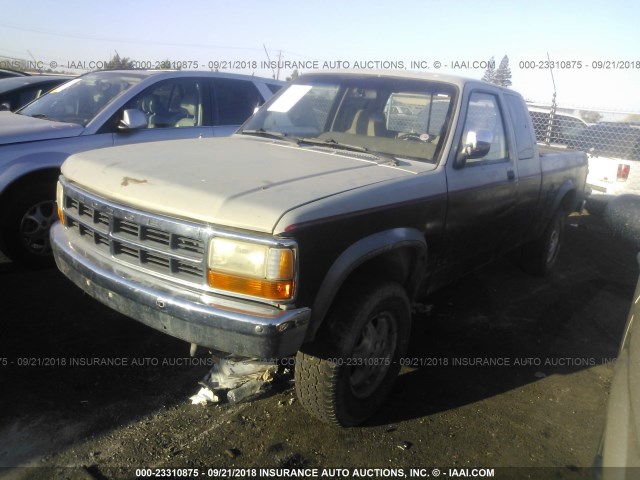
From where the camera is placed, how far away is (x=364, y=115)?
3770 millimetres

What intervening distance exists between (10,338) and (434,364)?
2.93 m

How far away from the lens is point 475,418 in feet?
10.2

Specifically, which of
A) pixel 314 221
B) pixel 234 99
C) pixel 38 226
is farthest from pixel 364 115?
pixel 38 226

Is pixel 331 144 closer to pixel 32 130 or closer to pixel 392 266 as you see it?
pixel 392 266

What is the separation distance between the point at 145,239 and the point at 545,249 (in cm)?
436

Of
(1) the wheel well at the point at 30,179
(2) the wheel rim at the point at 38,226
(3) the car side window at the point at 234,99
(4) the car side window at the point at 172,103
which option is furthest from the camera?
(3) the car side window at the point at 234,99

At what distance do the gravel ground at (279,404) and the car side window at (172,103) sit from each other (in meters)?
1.83

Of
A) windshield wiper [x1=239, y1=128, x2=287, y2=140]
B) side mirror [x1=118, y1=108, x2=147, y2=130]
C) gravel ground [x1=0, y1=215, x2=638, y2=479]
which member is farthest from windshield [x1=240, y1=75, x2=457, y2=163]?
gravel ground [x1=0, y1=215, x2=638, y2=479]

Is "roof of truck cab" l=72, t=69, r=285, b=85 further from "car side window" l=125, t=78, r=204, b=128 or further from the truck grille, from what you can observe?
the truck grille

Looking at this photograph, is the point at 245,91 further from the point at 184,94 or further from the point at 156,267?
the point at 156,267

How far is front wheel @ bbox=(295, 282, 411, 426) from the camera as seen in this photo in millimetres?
2594

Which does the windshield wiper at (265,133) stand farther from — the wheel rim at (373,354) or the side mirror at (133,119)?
the wheel rim at (373,354)

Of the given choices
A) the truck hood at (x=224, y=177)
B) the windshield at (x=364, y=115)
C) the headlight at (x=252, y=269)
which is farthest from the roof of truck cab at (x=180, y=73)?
the headlight at (x=252, y=269)

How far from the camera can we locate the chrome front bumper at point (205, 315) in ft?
7.33
